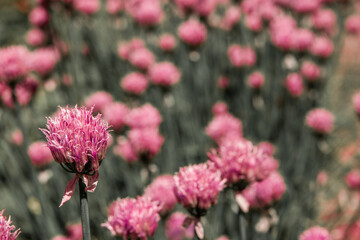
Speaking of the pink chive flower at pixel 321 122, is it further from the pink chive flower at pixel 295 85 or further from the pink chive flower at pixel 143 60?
the pink chive flower at pixel 143 60

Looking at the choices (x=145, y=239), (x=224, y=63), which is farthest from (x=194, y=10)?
(x=145, y=239)

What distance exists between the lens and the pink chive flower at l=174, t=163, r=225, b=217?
860mm

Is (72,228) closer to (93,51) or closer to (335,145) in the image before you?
(93,51)

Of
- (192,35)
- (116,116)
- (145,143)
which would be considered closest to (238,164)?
(145,143)

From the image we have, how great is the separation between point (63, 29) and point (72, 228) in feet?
7.74

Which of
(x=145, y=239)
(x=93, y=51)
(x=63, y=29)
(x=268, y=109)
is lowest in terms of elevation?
(x=145, y=239)

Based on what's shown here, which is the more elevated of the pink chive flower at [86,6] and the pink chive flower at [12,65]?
the pink chive flower at [86,6]

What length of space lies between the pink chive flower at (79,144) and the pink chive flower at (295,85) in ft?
5.42

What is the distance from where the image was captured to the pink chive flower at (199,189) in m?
0.86

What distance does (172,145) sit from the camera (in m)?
1.98

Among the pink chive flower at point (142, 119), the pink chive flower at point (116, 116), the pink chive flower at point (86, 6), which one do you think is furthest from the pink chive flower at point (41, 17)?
the pink chive flower at point (142, 119)

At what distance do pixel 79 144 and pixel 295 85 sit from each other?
1.71 metres

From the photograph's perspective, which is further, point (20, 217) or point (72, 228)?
point (20, 217)

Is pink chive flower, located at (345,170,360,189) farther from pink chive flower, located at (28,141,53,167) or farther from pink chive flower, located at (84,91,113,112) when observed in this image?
pink chive flower, located at (28,141,53,167)
